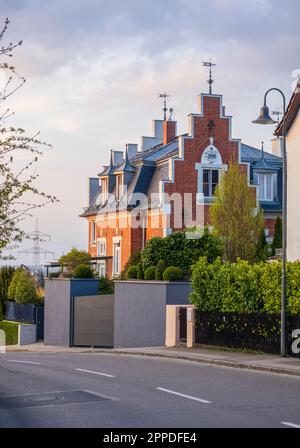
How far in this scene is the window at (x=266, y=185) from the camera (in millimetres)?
52941

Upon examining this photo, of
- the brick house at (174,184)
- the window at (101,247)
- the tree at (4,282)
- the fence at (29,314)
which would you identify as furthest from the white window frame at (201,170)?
the tree at (4,282)

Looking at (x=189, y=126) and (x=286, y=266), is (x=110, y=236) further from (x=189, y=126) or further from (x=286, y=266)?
(x=286, y=266)

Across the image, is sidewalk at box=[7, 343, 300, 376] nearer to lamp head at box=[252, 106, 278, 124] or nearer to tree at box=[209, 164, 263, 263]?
lamp head at box=[252, 106, 278, 124]

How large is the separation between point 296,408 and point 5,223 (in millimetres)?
7065

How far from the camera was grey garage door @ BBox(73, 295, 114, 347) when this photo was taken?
40.4 meters

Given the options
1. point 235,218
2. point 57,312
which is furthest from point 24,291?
point 235,218

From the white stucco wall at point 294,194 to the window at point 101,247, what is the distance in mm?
25344

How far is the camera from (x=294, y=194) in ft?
107

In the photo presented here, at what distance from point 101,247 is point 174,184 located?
33.3ft

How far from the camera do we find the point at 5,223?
56.9ft

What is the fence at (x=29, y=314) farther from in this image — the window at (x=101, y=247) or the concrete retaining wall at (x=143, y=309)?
the concrete retaining wall at (x=143, y=309)

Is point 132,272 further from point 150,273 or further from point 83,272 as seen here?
point 83,272
